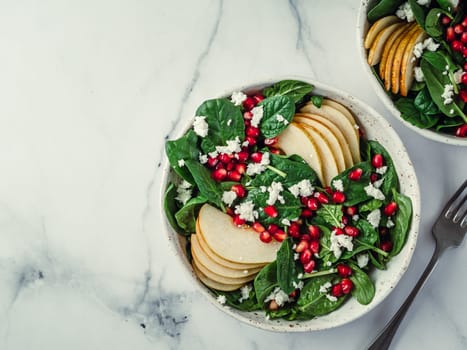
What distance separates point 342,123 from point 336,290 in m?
0.50

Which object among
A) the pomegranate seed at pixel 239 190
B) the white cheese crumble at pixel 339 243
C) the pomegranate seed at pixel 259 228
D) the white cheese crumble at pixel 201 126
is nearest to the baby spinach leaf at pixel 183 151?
the white cheese crumble at pixel 201 126

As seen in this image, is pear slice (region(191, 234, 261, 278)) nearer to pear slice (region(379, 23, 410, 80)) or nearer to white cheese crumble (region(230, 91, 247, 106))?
white cheese crumble (region(230, 91, 247, 106))

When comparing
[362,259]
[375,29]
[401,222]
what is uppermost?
[375,29]

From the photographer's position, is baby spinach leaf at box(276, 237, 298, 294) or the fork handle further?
the fork handle

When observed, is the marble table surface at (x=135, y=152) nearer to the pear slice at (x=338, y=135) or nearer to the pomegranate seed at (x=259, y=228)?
the pear slice at (x=338, y=135)

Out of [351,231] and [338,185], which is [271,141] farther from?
[351,231]

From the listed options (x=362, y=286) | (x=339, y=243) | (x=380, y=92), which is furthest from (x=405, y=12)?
A: (x=362, y=286)

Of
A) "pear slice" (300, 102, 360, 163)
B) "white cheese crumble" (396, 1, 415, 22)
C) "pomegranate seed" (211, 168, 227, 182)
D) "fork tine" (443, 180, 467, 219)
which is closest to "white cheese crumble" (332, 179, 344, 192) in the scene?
"pear slice" (300, 102, 360, 163)

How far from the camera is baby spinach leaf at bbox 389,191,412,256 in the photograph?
85.7 inches

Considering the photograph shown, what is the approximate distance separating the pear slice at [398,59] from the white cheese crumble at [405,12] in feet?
0.14

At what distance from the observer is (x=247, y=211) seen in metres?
2.15

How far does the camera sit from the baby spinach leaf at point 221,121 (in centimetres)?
216

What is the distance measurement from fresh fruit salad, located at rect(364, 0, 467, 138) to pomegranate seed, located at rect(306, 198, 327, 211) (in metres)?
0.37

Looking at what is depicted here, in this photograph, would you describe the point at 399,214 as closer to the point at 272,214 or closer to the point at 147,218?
the point at 272,214
